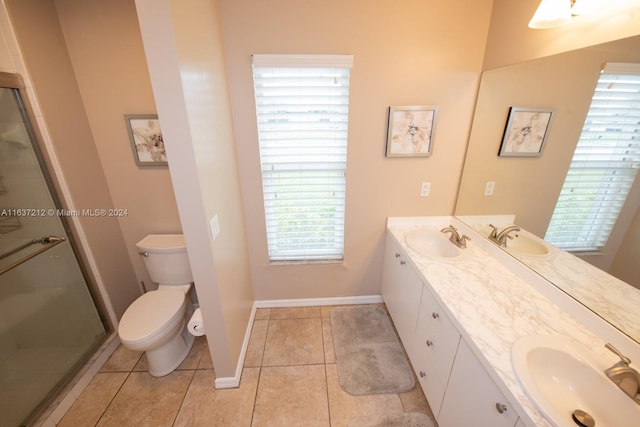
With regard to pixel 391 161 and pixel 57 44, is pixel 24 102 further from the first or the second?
pixel 391 161

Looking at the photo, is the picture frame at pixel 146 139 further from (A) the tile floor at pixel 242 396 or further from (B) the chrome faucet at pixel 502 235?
(B) the chrome faucet at pixel 502 235

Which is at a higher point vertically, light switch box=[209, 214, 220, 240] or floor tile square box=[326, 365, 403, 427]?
light switch box=[209, 214, 220, 240]

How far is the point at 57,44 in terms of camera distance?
1533mm

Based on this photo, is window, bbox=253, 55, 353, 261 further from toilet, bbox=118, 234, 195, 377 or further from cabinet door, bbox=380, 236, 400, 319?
toilet, bbox=118, 234, 195, 377

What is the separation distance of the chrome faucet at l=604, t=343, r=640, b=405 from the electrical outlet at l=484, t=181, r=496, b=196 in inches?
44.0

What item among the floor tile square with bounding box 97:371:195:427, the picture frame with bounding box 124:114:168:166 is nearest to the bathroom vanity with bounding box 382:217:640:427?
the floor tile square with bounding box 97:371:195:427

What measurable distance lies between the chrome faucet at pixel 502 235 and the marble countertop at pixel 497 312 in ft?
0.22

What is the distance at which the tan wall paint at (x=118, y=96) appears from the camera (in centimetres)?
157

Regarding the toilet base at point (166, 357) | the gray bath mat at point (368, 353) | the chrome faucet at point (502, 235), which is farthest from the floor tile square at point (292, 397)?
the chrome faucet at point (502, 235)

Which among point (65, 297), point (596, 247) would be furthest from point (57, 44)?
point (596, 247)

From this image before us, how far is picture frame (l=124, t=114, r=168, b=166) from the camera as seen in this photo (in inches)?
68.6

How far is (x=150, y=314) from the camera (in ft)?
5.40

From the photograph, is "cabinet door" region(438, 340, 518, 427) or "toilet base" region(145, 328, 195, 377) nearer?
"cabinet door" region(438, 340, 518, 427)

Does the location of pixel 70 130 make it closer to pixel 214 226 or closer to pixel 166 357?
pixel 214 226
